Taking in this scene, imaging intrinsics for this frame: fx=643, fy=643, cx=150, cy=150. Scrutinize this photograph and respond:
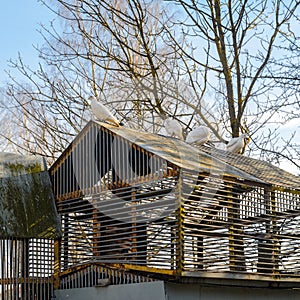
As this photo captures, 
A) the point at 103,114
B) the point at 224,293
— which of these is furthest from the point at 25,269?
the point at 224,293

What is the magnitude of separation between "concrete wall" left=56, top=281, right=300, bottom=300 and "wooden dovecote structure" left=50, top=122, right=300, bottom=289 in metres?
0.17

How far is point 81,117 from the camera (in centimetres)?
Result: 1543

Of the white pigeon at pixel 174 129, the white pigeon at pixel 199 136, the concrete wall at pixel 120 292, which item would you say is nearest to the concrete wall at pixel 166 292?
the concrete wall at pixel 120 292

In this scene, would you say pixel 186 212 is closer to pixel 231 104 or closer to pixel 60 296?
pixel 60 296

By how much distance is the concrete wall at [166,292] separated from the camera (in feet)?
27.9

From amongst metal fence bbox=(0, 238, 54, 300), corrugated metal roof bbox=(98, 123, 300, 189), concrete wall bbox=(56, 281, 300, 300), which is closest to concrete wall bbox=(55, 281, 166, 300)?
concrete wall bbox=(56, 281, 300, 300)

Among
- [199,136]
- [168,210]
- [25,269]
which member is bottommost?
[25,269]

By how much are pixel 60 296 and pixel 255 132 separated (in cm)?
765

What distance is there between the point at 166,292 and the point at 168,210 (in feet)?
3.81

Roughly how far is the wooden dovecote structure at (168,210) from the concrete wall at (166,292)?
174mm

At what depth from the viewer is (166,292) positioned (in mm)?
8422

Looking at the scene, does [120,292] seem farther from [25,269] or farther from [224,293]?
[25,269]

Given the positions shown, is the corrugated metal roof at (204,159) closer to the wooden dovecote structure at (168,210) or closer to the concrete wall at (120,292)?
the wooden dovecote structure at (168,210)

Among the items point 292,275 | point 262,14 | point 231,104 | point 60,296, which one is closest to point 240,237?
point 292,275
